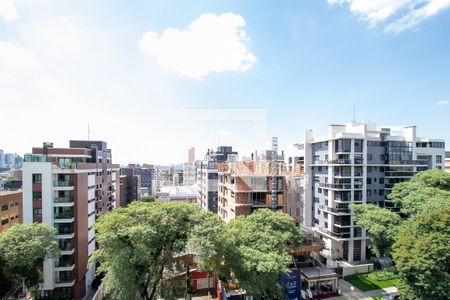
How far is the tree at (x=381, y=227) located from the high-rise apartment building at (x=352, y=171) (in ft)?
13.5

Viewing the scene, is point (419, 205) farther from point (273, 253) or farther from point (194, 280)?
point (194, 280)

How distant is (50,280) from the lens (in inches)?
890

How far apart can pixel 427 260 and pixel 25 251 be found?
2686cm

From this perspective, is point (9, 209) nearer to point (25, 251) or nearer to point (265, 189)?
point (25, 251)

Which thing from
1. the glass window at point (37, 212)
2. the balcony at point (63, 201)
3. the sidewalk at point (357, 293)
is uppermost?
the balcony at point (63, 201)

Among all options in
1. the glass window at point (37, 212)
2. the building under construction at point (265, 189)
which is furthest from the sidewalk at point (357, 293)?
the glass window at point (37, 212)

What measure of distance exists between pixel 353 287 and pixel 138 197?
4466 cm

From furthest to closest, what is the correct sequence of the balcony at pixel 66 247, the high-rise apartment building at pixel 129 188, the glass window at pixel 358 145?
the high-rise apartment building at pixel 129 188, the glass window at pixel 358 145, the balcony at pixel 66 247

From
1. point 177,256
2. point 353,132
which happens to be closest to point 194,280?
point 177,256

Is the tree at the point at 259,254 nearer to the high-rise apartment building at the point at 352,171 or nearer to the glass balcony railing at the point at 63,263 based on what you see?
the high-rise apartment building at the point at 352,171

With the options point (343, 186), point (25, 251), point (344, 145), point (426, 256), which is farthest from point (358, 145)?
point (25, 251)

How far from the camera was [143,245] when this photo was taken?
15.5m

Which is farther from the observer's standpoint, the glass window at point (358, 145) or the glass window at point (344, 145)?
the glass window at point (358, 145)

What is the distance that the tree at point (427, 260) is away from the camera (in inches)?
640
